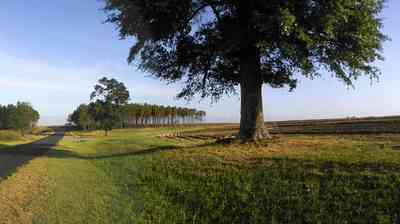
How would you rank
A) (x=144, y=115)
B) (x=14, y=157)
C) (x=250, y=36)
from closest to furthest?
1. (x=250, y=36)
2. (x=14, y=157)
3. (x=144, y=115)

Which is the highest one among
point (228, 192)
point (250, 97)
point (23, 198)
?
point (250, 97)

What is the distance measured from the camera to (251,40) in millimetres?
15023

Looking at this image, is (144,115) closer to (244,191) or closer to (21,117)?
(21,117)

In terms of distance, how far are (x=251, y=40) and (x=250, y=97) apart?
9.14ft

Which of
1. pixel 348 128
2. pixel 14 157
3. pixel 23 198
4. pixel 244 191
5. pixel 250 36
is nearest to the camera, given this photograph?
pixel 244 191

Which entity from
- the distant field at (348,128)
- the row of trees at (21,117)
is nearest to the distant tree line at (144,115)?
the row of trees at (21,117)

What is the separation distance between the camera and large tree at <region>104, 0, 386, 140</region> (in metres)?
13.5

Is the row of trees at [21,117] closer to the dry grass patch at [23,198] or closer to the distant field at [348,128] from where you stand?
the distant field at [348,128]

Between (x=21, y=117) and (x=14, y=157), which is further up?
(x=21, y=117)

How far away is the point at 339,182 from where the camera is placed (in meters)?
8.19

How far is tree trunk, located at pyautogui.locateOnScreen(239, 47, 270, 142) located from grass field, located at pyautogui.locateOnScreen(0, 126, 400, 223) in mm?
3605

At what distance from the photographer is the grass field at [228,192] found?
701 cm

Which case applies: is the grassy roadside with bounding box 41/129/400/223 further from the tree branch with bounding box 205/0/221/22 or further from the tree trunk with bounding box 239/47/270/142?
the tree branch with bounding box 205/0/221/22

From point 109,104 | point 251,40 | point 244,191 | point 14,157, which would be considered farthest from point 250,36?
point 109,104
